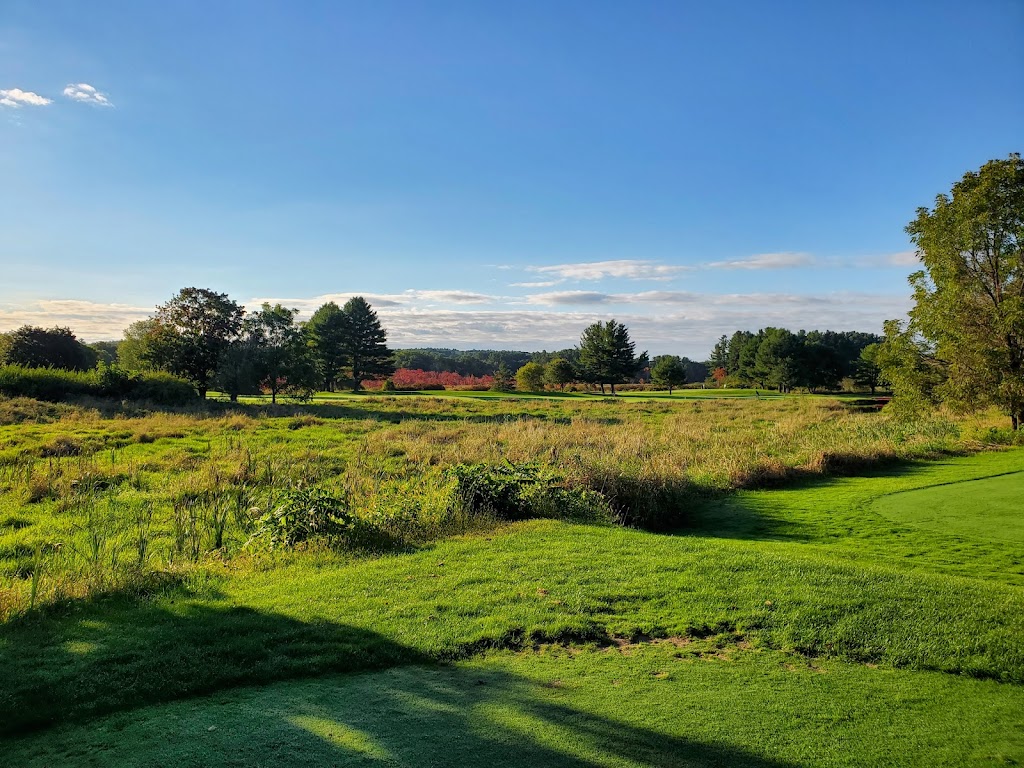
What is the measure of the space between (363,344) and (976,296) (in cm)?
6983

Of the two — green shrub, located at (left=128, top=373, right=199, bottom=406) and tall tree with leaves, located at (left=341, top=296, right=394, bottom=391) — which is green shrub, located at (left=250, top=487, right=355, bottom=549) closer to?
green shrub, located at (left=128, top=373, right=199, bottom=406)

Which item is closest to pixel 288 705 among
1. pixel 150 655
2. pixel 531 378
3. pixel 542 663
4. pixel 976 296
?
pixel 150 655

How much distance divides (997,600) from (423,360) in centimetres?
13031

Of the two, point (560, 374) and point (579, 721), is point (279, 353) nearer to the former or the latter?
point (579, 721)

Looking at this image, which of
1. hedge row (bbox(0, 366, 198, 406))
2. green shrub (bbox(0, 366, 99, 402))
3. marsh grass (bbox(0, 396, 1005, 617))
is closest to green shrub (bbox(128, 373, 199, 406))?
hedge row (bbox(0, 366, 198, 406))

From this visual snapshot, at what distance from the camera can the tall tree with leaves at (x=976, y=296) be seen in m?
20.9

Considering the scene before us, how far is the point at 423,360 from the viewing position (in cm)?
13375

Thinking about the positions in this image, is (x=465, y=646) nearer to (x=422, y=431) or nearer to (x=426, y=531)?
(x=426, y=531)

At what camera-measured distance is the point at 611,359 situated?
79.9m

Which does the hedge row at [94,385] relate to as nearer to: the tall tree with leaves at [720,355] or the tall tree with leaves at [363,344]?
the tall tree with leaves at [363,344]

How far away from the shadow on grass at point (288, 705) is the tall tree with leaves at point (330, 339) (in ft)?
242

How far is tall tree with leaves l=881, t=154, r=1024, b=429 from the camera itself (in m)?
20.9

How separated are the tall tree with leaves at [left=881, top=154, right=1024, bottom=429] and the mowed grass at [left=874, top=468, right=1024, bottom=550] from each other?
10.3 m

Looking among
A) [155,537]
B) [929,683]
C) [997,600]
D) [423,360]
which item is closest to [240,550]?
[155,537]
